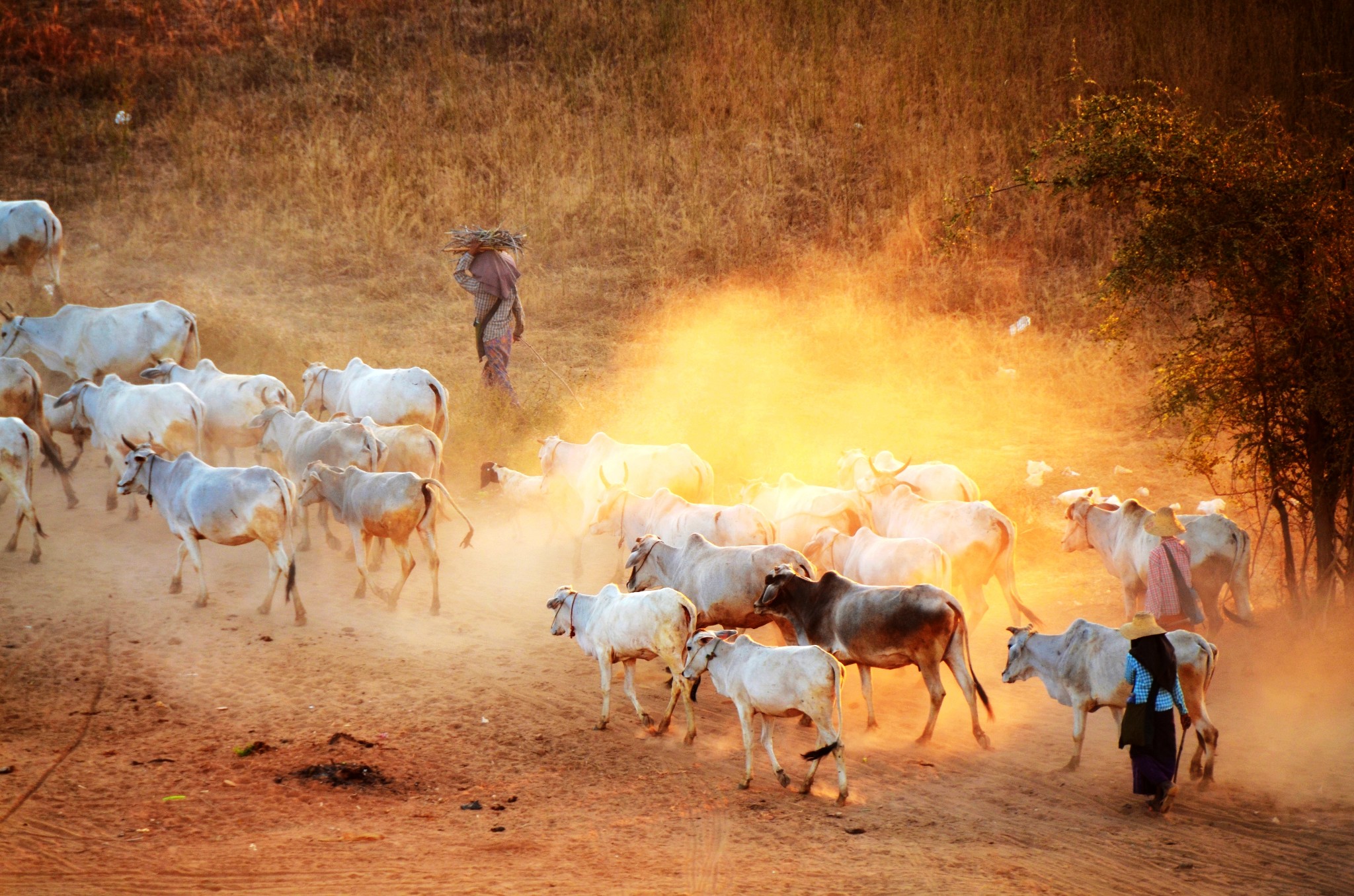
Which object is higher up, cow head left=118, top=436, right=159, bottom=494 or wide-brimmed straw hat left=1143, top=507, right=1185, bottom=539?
wide-brimmed straw hat left=1143, top=507, right=1185, bottom=539

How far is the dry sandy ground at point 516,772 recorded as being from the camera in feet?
20.0

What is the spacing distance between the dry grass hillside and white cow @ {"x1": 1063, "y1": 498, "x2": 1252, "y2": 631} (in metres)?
2.54

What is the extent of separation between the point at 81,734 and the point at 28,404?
18.4 feet

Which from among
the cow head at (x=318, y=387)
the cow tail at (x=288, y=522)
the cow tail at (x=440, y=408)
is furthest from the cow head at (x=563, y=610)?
the cow head at (x=318, y=387)

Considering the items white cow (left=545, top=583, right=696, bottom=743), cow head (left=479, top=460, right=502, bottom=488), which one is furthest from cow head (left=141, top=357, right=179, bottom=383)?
white cow (left=545, top=583, right=696, bottom=743)

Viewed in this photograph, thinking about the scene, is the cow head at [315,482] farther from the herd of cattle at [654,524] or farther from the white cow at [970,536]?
the white cow at [970,536]

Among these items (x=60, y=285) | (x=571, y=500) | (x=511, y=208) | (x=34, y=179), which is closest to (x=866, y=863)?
(x=571, y=500)

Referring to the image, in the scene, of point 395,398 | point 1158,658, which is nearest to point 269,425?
point 395,398

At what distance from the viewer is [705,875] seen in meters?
6.05

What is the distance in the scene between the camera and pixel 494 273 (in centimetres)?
1397

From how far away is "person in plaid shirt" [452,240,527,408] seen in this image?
1400 cm

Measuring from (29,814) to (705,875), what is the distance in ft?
12.7

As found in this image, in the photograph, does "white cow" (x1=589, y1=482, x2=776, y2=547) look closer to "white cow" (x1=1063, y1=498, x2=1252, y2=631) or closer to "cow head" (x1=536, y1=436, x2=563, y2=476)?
"cow head" (x1=536, y1=436, x2=563, y2=476)

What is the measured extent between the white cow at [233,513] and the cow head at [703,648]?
3.88 meters
